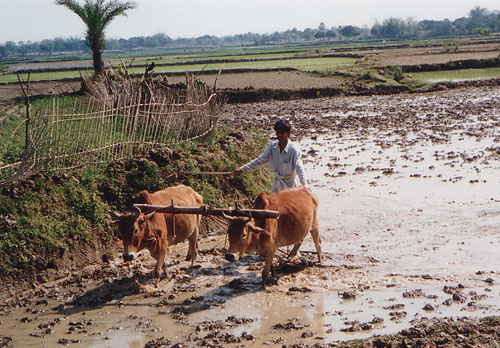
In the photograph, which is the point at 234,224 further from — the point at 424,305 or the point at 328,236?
the point at 328,236

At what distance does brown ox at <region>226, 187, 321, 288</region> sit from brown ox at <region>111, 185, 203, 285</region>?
1026 millimetres

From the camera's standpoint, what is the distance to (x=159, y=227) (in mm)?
7320

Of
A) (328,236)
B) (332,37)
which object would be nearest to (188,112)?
(328,236)

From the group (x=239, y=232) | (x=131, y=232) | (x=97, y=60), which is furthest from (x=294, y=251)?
(x=97, y=60)

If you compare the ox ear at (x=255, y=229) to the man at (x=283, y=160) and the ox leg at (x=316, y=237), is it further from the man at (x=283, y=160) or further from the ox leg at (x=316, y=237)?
the ox leg at (x=316, y=237)

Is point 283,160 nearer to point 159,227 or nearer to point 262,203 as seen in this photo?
point 262,203

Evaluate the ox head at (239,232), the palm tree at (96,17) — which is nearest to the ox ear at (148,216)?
the ox head at (239,232)

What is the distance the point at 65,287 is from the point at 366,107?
63.7 feet

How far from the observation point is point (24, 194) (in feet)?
26.8

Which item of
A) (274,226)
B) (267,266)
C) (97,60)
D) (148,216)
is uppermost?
(97,60)

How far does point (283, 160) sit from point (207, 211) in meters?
1.40

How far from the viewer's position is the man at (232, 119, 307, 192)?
25.1ft

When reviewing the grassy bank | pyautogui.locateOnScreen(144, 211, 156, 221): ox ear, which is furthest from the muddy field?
pyautogui.locateOnScreen(144, 211, 156, 221): ox ear

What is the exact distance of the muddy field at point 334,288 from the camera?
6070mm
